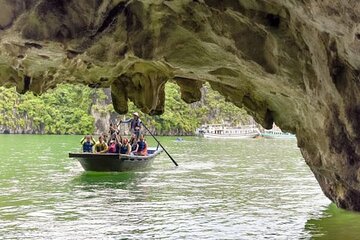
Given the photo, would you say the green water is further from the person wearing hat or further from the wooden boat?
the person wearing hat

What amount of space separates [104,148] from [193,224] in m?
14.3

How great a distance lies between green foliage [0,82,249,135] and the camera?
303 feet

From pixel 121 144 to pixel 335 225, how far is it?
14.7 meters

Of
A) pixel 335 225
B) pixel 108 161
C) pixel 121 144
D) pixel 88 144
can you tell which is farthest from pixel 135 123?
pixel 335 225

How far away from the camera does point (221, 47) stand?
7547mm

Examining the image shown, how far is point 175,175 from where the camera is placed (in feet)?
76.8

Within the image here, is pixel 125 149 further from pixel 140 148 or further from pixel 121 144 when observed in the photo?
pixel 140 148

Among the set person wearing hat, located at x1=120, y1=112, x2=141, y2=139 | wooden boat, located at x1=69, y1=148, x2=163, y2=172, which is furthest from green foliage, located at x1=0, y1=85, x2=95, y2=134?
wooden boat, located at x1=69, y1=148, x2=163, y2=172

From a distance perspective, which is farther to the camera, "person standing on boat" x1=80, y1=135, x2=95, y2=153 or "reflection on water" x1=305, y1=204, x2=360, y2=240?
"person standing on boat" x1=80, y1=135, x2=95, y2=153

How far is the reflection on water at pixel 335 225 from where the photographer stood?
10.4 meters

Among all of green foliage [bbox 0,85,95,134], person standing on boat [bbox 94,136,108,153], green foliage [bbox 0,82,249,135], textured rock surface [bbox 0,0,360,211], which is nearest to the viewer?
textured rock surface [bbox 0,0,360,211]

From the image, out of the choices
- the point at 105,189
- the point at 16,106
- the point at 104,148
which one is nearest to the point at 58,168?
the point at 104,148

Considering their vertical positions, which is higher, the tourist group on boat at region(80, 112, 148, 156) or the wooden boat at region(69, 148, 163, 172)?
the tourist group on boat at region(80, 112, 148, 156)

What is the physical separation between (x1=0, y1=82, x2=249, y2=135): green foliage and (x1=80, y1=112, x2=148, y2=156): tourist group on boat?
209ft
